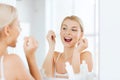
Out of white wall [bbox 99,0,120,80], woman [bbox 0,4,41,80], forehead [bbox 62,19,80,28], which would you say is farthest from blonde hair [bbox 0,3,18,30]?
white wall [bbox 99,0,120,80]

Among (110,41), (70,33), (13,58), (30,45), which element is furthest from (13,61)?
(110,41)

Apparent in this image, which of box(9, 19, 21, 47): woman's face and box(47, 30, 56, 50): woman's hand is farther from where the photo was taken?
box(47, 30, 56, 50): woman's hand

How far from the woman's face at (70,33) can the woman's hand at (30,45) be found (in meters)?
0.16

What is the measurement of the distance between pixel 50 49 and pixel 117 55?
428 mm

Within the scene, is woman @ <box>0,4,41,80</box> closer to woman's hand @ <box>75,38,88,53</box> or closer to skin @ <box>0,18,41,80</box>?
skin @ <box>0,18,41,80</box>

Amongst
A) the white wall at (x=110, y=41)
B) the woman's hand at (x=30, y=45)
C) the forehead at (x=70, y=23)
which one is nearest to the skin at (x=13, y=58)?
the woman's hand at (x=30, y=45)

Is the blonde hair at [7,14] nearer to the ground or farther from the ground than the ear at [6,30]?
farther from the ground

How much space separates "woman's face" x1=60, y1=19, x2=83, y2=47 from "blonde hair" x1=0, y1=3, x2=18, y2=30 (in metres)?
0.28

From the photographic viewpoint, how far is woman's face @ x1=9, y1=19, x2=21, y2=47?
4.65ft

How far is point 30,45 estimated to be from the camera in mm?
1459

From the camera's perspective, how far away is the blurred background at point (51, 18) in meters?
1.46

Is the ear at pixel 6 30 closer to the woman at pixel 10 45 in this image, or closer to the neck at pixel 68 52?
the woman at pixel 10 45

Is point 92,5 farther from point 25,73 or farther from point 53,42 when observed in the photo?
point 25,73

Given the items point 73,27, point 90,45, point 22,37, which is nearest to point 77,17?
point 73,27
